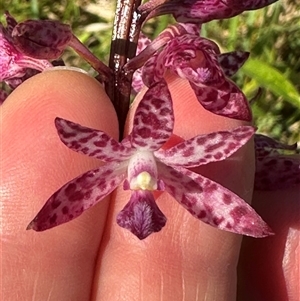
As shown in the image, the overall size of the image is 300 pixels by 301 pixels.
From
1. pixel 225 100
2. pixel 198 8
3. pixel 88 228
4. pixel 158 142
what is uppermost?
pixel 198 8

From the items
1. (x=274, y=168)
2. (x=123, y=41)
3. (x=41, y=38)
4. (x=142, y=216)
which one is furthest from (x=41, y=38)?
(x=274, y=168)

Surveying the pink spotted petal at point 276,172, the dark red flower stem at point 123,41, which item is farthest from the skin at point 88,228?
the pink spotted petal at point 276,172

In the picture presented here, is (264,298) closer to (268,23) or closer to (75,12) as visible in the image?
(268,23)

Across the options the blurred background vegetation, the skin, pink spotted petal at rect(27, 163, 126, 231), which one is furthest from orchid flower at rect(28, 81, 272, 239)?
the blurred background vegetation

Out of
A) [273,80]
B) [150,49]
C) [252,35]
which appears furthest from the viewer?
[252,35]

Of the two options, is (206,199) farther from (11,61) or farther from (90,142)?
(11,61)

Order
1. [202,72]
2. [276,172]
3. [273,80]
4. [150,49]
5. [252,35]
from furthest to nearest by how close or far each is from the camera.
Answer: [252,35] < [273,80] < [276,172] < [150,49] < [202,72]
